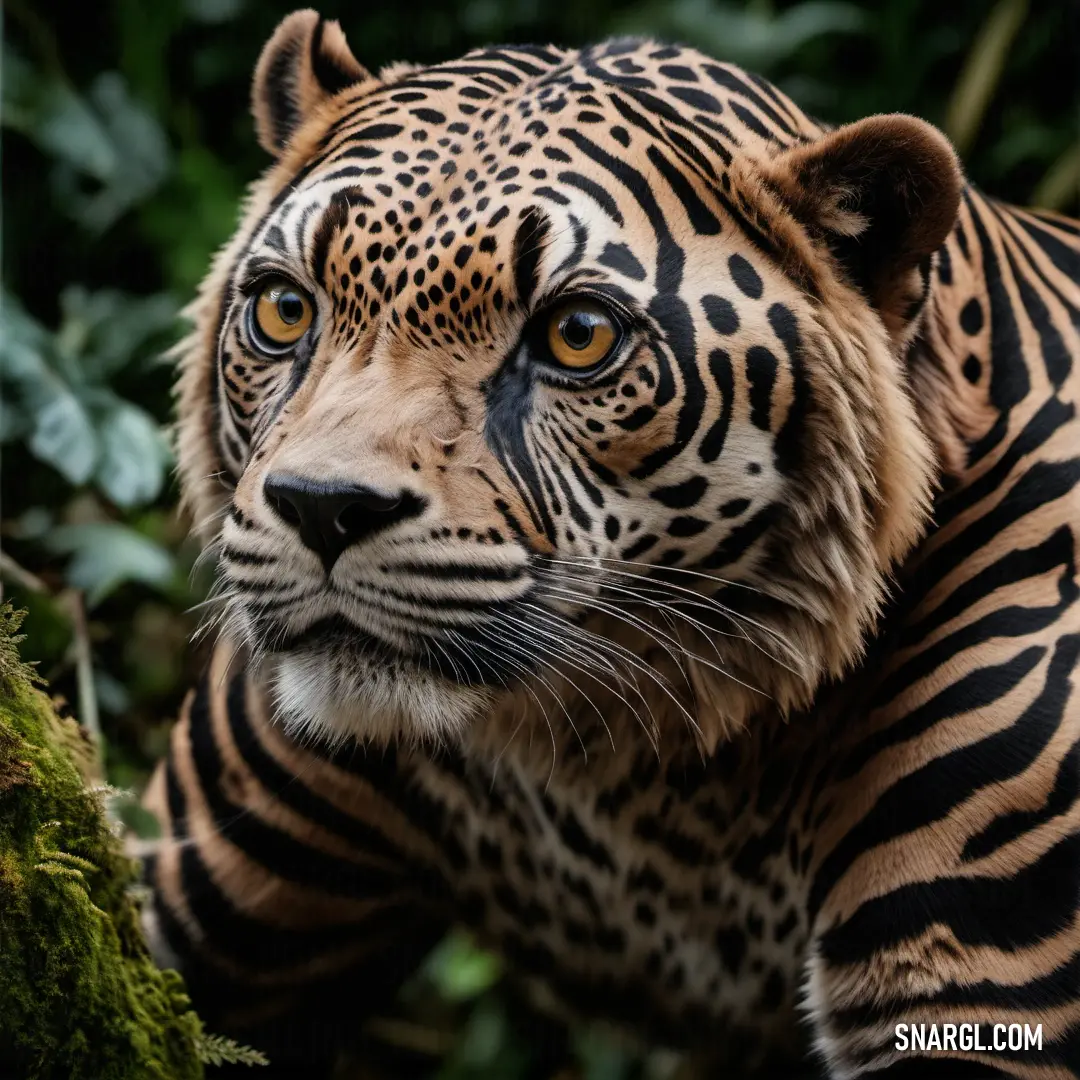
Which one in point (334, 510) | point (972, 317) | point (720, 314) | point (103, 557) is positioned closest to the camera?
point (334, 510)

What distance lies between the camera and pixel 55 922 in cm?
193

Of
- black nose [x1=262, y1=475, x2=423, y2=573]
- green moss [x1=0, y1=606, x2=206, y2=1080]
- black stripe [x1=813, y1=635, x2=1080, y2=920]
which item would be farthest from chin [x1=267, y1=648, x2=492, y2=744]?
black stripe [x1=813, y1=635, x2=1080, y2=920]

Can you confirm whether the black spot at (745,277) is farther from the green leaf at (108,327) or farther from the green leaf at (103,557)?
the green leaf at (108,327)

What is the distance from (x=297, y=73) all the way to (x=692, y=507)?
1.27 metres

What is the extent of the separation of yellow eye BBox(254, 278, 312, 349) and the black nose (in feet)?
1.51

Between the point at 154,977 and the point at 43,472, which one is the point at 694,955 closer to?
the point at 154,977

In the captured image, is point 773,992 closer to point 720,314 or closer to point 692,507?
point 692,507

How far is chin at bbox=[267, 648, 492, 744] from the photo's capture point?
2.32 metres

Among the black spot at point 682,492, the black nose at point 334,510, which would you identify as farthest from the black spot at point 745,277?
the black nose at point 334,510

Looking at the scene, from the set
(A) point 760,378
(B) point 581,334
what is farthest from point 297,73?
(A) point 760,378

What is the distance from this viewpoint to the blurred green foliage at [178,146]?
4371 millimetres

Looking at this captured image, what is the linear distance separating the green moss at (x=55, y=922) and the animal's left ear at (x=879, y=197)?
1.44m

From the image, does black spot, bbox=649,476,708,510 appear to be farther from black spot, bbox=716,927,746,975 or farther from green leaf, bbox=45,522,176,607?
green leaf, bbox=45,522,176,607

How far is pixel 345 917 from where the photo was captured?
10.8 feet
